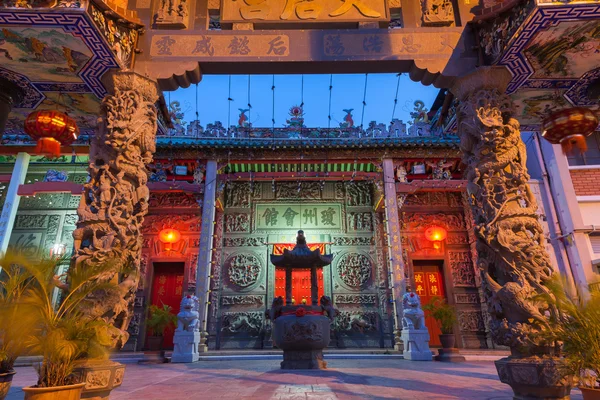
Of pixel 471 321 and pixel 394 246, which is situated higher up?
pixel 394 246

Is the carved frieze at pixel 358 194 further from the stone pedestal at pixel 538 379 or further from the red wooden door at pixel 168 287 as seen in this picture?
the stone pedestal at pixel 538 379

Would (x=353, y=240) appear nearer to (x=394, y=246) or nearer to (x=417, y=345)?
(x=394, y=246)

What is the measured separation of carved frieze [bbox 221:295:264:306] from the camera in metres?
12.1

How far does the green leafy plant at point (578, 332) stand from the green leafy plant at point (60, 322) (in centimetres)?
386

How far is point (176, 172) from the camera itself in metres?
12.4

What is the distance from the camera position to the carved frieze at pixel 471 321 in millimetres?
11719

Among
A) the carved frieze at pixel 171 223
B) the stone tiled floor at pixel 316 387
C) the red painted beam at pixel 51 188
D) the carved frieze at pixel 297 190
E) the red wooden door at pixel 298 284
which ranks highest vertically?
the carved frieze at pixel 297 190

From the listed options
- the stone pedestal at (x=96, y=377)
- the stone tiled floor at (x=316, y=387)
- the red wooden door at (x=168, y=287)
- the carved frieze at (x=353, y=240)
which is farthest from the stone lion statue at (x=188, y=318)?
the carved frieze at (x=353, y=240)

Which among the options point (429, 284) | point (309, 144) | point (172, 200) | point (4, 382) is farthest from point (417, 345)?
point (172, 200)

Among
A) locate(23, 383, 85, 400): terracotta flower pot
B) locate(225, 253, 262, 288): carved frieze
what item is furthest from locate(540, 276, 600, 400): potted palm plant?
locate(225, 253, 262, 288): carved frieze

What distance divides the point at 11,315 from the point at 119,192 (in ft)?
4.93

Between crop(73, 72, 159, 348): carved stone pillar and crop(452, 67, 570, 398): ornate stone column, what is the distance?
12.3 feet

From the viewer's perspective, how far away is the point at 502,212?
378 cm

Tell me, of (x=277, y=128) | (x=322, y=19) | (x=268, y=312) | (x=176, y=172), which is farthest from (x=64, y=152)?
(x=322, y=19)
